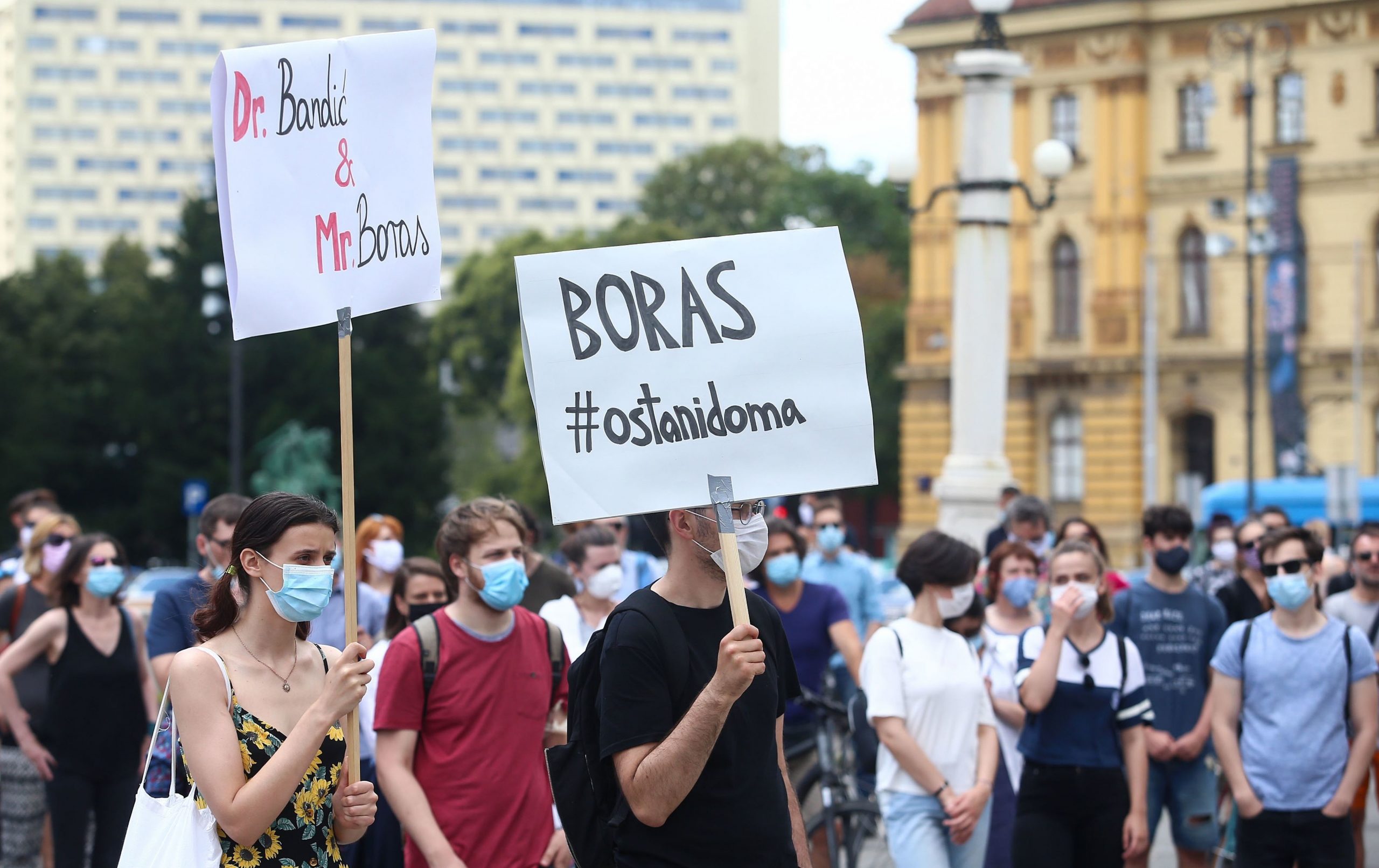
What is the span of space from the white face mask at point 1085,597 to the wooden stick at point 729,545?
3019 mm

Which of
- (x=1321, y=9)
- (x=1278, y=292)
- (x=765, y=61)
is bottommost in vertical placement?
(x=1278, y=292)

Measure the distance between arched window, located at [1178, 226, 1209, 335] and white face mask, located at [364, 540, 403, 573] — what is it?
4031cm

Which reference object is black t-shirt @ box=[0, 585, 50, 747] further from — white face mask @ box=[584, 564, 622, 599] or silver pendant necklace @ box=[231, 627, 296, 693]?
silver pendant necklace @ box=[231, 627, 296, 693]

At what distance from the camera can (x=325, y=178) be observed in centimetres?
484

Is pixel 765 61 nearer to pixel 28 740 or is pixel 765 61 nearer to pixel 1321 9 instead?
pixel 1321 9

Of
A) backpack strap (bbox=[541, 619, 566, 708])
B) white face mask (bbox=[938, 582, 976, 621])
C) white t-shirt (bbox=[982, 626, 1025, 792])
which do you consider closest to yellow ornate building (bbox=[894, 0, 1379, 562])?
white t-shirt (bbox=[982, 626, 1025, 792])

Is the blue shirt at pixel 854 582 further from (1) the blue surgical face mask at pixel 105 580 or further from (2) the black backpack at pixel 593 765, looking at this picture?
(2) the black backpack at pixel 593 765

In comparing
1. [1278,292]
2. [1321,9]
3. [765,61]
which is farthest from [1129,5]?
[765,61]

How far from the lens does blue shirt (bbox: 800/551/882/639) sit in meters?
11.1

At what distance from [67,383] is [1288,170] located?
1286 inches

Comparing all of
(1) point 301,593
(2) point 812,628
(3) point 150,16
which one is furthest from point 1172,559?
(3) point 150,16

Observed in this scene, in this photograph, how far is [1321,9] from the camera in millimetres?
45406

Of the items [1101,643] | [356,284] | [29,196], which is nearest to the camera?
[356,284]

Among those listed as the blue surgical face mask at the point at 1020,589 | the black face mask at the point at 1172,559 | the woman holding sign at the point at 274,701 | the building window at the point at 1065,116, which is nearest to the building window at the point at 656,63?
the building window at the point at 1065,116
